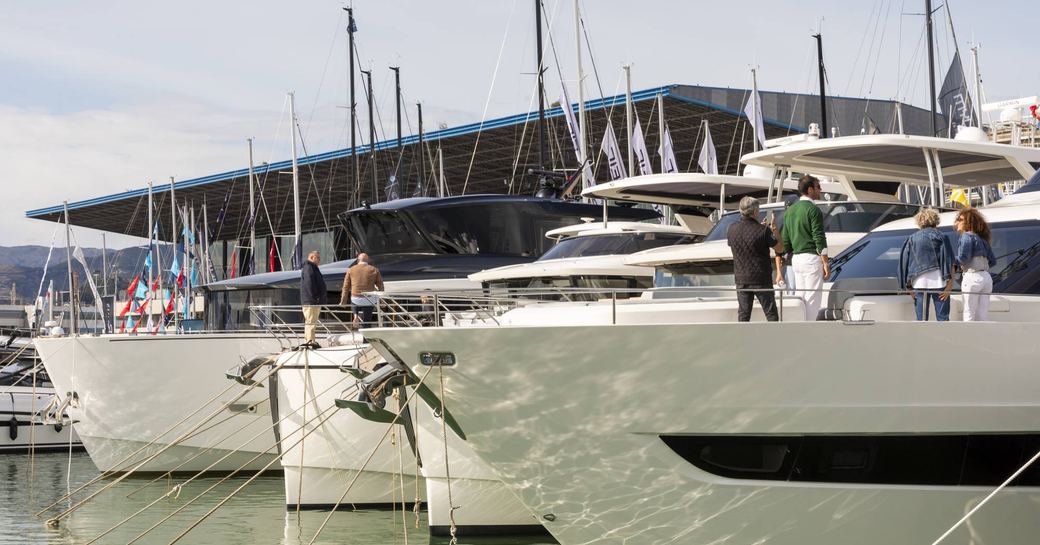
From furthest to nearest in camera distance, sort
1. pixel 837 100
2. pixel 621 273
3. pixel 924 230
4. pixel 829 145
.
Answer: pixel 837 100, pixel 621 273, pixel 829 145, pixel 924 230

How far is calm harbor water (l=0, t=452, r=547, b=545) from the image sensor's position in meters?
14.5

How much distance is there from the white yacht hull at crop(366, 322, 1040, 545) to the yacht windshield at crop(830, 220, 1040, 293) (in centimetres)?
102

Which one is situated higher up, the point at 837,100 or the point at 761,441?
the point at 837,100

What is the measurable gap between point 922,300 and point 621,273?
775 centimetres

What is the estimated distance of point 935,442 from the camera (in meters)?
9.06

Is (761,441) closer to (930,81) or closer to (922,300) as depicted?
(922,300)

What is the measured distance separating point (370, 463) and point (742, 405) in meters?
7.70

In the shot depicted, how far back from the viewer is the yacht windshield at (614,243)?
18.3 meters

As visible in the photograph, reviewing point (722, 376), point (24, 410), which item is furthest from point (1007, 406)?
point (24, 410)

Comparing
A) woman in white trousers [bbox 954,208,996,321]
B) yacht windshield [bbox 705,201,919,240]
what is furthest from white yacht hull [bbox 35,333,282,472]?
woman in white trousers [bbox 954,208,996,321]

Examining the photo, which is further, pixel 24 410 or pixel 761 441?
pixel 24 410

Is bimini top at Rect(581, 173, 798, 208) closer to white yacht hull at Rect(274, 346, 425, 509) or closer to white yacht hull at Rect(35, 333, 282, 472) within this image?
white yacht hull at Rect(274, 346, 425, 509)

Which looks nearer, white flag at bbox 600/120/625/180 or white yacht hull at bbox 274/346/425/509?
white yacht hull at bbox 274/346/425/509

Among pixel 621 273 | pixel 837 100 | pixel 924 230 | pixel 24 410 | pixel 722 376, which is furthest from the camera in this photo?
pixel 837 100
